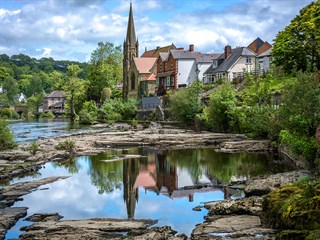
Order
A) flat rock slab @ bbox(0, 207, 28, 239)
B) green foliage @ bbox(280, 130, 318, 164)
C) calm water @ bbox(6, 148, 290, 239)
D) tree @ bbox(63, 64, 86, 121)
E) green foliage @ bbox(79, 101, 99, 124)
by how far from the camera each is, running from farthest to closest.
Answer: tree @ bbox(63, 64, 86, 121)
green foliage @ bbox(79, 101, 99, 124)
green foliage @ bbox(280, 130, 318, 164)
calm water @ bbox(6, 148, 290, 239)
flat rock slab @ bbox(0, 207, 28, 239)

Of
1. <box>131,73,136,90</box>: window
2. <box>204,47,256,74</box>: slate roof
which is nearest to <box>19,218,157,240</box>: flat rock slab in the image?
<box>204,47,256,74</box>: slate roof

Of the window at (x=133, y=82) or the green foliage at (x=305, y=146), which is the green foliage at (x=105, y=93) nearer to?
A: the window at (x=133, y=82)

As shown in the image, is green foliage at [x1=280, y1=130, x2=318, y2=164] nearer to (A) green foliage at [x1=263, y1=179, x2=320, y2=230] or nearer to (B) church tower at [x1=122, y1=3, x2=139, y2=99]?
(A) green foliage at [x1=263, y1=179, x2=320, y2=230]

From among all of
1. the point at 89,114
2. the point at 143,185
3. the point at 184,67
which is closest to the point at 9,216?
the point at 143,185

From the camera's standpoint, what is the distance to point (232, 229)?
16.0 metres

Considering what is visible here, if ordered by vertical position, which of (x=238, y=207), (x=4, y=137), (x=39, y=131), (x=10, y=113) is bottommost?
(x=238, y=207)

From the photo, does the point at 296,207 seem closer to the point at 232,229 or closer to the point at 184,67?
the point at 232,229

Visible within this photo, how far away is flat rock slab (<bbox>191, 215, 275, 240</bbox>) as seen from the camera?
15.1 metres

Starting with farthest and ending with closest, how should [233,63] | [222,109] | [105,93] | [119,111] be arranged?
1. [105,93]
2. [119,111]
3. [233,63]
4. [222,109]

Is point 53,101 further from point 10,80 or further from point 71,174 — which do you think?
point 71,174

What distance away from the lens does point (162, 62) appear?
9862 cm

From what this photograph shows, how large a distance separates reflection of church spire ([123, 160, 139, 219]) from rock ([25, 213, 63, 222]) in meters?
3.16

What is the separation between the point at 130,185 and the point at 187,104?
4118cm

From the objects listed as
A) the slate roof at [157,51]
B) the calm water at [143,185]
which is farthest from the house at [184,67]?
the calm water at [143,185]
